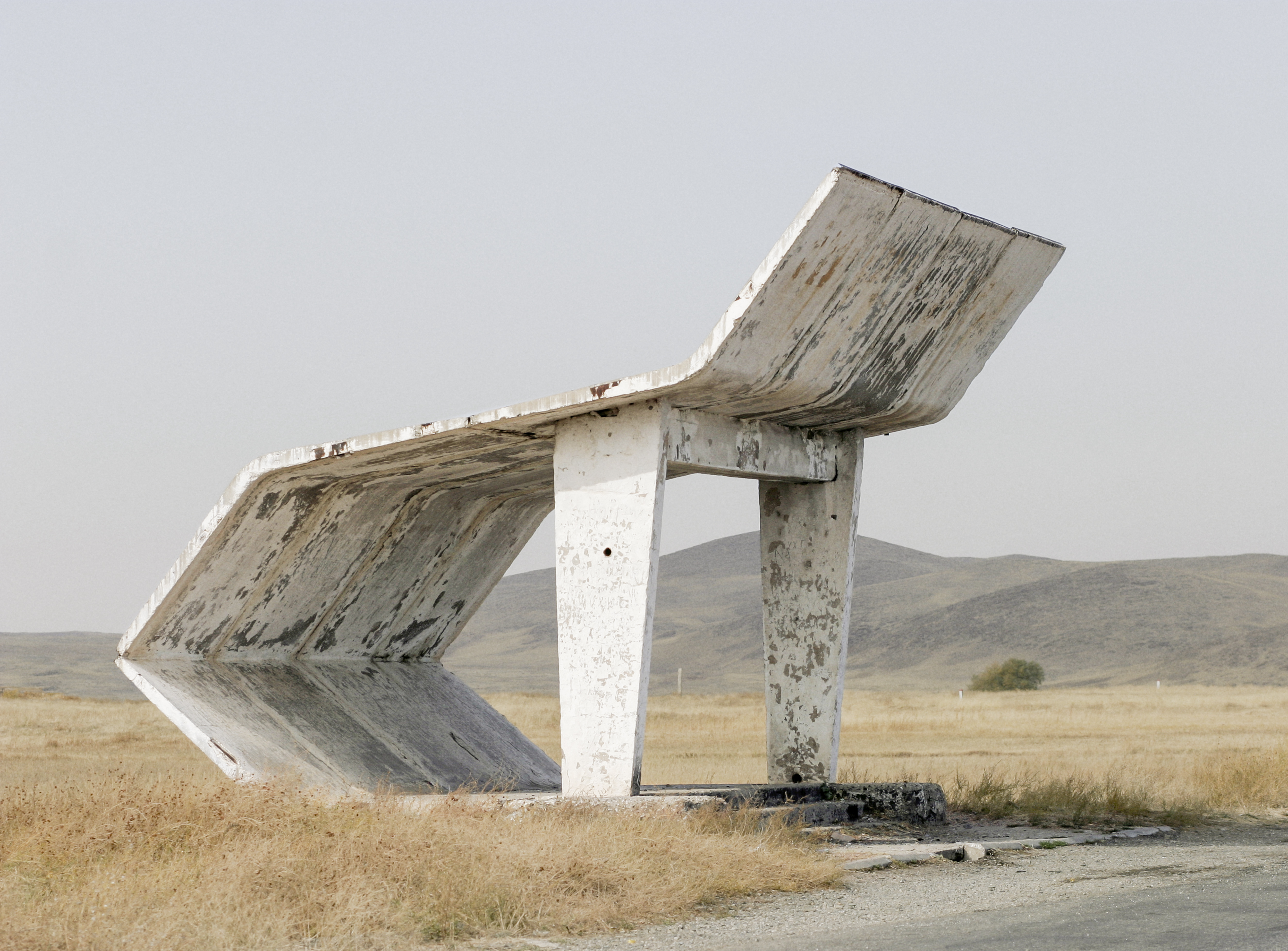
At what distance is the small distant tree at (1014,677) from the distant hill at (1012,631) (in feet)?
34.6

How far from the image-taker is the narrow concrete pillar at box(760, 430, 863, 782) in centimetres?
1115

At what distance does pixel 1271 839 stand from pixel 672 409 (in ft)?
18.3

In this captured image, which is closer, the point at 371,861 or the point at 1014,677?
the point at 371,861

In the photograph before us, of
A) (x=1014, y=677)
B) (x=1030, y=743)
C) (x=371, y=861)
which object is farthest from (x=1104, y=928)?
(x=1014, y=677)

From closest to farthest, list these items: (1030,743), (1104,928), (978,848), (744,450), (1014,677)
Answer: (1104,928)
(978,848)
(744,450)
(1030,743)
(1014,677)

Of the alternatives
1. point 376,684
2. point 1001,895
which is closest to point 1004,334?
point 1001,895

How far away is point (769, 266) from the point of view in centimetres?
870

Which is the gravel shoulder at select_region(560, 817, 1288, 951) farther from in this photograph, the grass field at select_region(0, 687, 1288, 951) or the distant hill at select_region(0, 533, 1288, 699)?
the distant hill at select_region(0, 533, 1288, 699)

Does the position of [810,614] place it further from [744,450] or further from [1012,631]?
[1012,631]

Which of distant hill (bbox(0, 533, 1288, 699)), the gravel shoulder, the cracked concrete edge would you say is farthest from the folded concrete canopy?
distant hill (bbox(0, 533, 1288, 699))

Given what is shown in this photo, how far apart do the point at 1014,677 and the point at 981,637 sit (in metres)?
31.1

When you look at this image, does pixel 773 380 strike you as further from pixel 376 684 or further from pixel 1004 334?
pixel 376 684

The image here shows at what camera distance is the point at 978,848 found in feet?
30.2

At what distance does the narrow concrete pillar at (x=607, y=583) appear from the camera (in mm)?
9531
